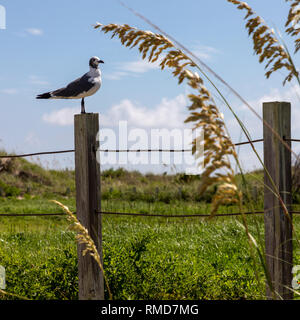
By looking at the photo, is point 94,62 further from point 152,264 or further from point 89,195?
point 152,264

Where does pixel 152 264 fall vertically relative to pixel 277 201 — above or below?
A: below

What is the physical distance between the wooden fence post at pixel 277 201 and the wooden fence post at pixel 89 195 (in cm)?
133

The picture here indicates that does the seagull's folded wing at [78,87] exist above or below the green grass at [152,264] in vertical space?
above

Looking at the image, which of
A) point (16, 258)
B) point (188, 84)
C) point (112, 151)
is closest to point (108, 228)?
point (16, 258)

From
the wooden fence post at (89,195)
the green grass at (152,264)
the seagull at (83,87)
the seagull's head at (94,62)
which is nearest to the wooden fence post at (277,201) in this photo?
the green grass at (152,264)

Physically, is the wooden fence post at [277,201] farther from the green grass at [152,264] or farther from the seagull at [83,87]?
the seagull at [83,87]

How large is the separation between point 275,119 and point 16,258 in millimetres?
3208

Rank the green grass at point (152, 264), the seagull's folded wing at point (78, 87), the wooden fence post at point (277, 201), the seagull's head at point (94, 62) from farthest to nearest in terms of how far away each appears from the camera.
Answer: the seagull's head at point (94, 62) → the seagull's folded wing at point (78, 87) → the green grass at point (152, 264) → the wooden fence post at point (277, 201)

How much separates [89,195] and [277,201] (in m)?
1.47

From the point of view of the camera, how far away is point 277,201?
3.20 metres

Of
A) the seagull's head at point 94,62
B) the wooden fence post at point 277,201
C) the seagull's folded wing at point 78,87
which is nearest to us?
the wooden fence post at point 277,201

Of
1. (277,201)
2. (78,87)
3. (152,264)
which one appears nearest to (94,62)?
(78,87)

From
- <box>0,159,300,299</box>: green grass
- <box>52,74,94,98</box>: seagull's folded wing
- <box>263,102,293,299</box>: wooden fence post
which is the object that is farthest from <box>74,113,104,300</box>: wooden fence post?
<box>263,102,293,299</box>: wooden fence post

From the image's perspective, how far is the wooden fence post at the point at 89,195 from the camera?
346 centimetres
